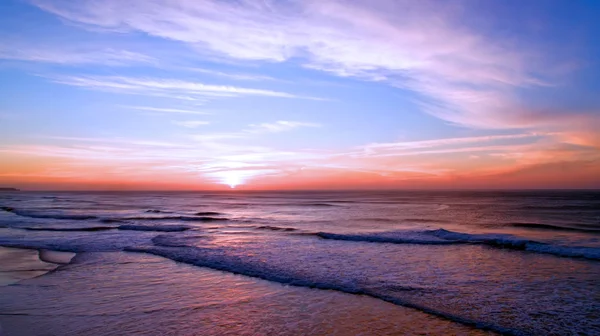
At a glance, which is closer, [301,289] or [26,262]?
[301,289]

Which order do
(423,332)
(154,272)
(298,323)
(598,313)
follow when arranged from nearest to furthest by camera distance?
(423,332) < (298,323) < (598,313) < (154,272)

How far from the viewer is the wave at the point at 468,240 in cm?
1750

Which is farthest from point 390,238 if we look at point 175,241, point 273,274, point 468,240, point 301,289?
point 175,241

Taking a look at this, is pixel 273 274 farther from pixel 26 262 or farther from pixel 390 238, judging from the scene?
pixel 390 238

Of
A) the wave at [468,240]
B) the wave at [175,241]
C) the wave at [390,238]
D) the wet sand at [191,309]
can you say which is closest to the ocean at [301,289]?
the wet sand at [191,309]

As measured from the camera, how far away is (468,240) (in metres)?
21.8

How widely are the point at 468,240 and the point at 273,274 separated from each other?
46.2 ft

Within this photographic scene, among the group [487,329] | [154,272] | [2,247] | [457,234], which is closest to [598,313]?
[487,329]

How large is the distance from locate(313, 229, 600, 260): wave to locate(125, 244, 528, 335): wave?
29.8 feet

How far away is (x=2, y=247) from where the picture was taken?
1927 centimetres

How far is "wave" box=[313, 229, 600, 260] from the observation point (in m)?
17.5

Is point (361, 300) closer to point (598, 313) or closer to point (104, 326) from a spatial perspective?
point (598, 313)

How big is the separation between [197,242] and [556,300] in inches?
681

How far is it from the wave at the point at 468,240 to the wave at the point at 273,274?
9.07m
